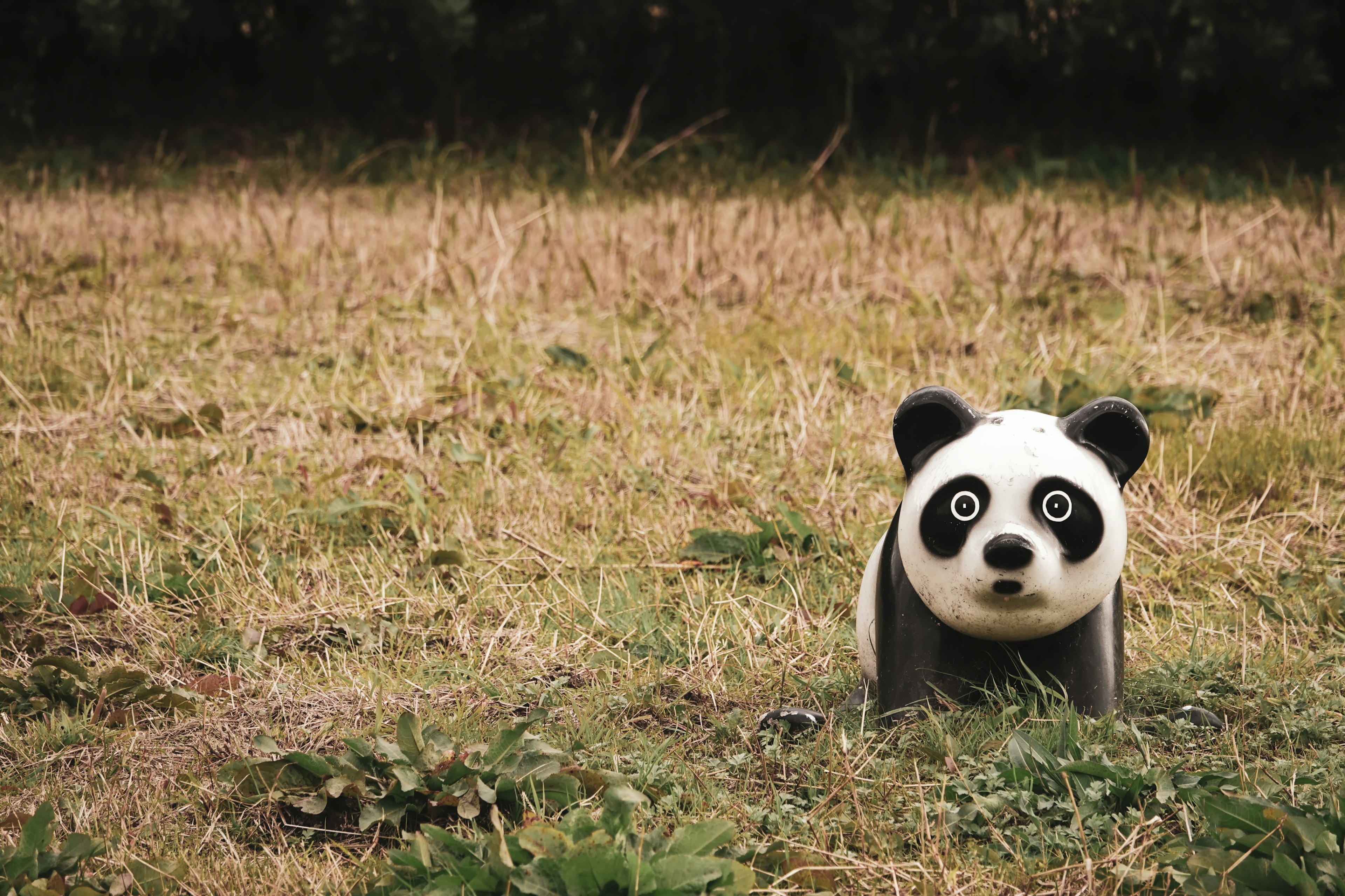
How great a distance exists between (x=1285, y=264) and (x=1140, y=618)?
3245mm

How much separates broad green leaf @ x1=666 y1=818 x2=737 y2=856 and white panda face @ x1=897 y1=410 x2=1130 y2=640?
0.62 meters

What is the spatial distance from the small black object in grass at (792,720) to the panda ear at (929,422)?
0.53 metres

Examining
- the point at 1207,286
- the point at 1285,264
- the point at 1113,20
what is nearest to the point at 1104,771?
the point at 1207,286

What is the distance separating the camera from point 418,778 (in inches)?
80.9

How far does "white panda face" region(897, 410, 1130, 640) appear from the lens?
6.79 ft

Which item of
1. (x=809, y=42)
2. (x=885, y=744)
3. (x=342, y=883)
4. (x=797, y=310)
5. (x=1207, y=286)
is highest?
(x=809, y=42)

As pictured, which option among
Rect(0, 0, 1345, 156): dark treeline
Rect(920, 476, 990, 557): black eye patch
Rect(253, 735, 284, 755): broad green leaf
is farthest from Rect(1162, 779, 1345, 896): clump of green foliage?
Rect(0, 0, 1345, 156): dark treeline

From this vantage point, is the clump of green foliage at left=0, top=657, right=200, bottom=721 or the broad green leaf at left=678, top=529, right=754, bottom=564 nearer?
the clump of green foliage at left=0, top=657, right=200, bottom=721

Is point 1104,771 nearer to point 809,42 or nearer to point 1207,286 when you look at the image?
point 1207,286

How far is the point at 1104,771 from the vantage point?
6.60 feet

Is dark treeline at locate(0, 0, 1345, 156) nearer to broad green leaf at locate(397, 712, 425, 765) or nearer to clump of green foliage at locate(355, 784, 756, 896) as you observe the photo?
broad green leaf at locate(397, 712, 425, 765)

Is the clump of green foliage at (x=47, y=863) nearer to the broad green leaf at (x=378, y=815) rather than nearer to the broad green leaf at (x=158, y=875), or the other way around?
the broad green leaf at (x=158, y=875)

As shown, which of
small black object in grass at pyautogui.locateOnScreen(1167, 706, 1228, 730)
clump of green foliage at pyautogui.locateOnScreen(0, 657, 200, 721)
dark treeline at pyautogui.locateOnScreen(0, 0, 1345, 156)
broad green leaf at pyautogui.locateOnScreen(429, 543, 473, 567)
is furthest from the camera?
dark treeline at pyautogui.locateOnScreen(0, 0, 1345, 156)

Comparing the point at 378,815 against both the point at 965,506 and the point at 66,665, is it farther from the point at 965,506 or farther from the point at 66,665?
the point at 965,506
